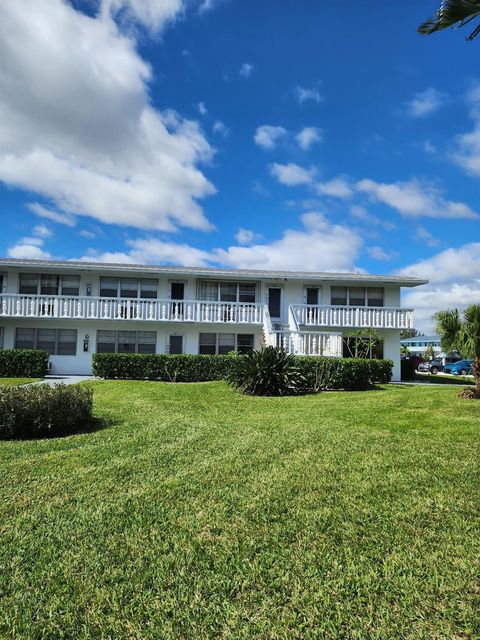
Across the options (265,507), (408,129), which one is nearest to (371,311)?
(408,129)

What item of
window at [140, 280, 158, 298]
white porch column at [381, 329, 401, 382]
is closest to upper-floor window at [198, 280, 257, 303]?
window at [140, 280, 158, 298]

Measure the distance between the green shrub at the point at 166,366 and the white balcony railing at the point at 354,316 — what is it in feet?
14.8

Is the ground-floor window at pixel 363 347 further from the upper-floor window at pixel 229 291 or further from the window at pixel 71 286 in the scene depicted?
the window at pixel 71 286

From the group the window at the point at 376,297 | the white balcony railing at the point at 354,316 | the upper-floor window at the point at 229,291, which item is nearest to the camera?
the white balcony railing at the point at 354,316

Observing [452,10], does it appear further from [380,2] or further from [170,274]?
[170,274]

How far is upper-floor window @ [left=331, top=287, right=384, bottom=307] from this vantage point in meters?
20.7

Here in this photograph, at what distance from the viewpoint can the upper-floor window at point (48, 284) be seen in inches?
789

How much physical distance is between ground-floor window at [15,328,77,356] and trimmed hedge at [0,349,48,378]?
7.67 feet

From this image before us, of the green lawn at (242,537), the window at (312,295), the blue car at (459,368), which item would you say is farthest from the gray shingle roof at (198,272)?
the blue car at (459,368)

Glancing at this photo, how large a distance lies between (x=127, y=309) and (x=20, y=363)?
Answer: 514cm

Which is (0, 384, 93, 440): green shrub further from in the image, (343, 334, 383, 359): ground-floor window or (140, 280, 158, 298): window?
(343, 334, 383, 359): ground-floor window

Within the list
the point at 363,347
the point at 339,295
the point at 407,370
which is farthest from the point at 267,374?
the point at 407,370

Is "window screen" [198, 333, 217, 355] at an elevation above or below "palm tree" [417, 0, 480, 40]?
below

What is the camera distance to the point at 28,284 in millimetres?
20047
